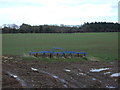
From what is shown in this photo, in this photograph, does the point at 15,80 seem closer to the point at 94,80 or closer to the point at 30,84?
the point at 30,84

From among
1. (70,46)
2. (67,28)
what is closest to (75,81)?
(70,46)

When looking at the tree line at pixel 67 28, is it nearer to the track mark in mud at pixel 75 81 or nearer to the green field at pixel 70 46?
the green field at pixel 70 46

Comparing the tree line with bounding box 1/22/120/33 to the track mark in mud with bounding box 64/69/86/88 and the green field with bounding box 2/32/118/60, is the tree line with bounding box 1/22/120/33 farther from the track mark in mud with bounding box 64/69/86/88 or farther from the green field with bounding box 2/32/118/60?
the track mark in mud with bounding box 64/69/86/88

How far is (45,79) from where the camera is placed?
1034 cm

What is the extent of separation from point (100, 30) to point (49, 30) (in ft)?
92.7

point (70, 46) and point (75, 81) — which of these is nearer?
point (75, 81)

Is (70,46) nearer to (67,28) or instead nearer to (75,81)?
(75,81)

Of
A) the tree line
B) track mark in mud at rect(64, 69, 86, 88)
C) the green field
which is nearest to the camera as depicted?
track mark in mud at rect(64, 69, 86, 88)

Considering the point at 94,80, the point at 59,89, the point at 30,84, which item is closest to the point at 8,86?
the point at 30,84

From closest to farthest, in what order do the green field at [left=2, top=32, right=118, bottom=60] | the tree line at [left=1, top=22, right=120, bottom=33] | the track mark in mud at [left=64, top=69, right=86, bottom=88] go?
the track mark in mud at [left=64, top=69, right=86, bottom=88]
the green field at [left=2, top=32, right=118, bottom=60]
the tree line at [left=1, top=22, right=120, bottom=33]

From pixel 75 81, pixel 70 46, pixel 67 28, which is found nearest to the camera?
pixel 75 81

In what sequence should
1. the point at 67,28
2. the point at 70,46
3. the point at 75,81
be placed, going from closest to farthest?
the point at 75,81, the point at 70,46, the point at 67,28

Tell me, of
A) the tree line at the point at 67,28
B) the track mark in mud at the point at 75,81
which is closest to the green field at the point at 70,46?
the track mark in mud at the point at 75,81

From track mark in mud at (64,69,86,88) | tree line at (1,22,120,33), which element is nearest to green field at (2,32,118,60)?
track mark in mud at (64,69,86,88)
